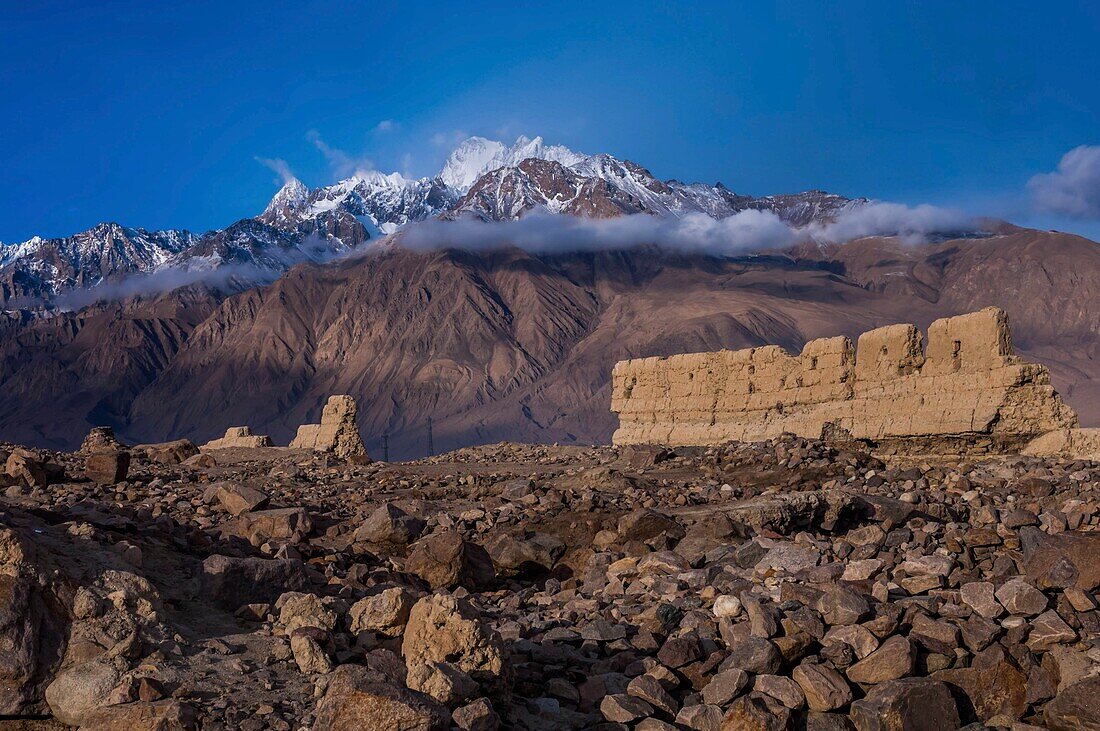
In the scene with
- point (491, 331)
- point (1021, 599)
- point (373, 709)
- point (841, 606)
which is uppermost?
point (491, 331)

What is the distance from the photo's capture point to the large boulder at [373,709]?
15.2 feet

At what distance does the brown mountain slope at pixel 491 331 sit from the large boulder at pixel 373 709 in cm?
8439

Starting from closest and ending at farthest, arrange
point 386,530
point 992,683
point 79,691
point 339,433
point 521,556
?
point 79,691 < point 992,683 < point 521,556 < point 386,530 < point 339,433

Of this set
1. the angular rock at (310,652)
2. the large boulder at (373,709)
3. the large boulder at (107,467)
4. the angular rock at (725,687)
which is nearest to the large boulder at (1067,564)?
the angular rock at (725,687)

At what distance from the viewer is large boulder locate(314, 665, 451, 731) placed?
182 inches

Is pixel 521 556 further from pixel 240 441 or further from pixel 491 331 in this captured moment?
pixel 491 331

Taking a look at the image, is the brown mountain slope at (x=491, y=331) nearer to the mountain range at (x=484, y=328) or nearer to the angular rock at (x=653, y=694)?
the mountain range at (x=484, y=328)

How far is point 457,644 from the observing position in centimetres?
559

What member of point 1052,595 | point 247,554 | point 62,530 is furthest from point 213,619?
point 1052,595

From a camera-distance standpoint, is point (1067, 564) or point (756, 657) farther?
point (1067, 564)

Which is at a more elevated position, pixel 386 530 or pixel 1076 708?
pixel 386 530

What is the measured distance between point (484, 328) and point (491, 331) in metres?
0.96

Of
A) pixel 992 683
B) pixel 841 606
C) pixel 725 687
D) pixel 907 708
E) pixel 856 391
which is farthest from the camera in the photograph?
pixel 856 391

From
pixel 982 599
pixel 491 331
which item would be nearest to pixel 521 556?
pixel 982 599
